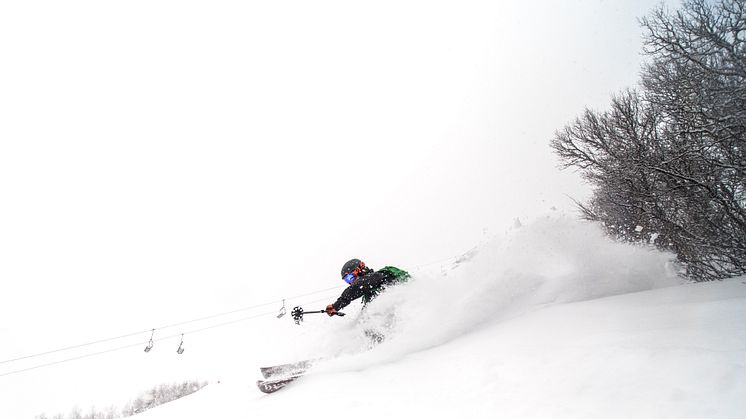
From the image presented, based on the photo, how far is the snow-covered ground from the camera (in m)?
2.31

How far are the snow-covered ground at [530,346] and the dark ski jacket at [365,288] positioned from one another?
0.29m

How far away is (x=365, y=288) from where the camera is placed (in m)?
6.68

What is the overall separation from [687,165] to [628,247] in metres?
4.43

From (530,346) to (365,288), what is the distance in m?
3.60

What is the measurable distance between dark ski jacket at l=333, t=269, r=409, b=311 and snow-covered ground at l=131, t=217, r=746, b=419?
287 millimetres

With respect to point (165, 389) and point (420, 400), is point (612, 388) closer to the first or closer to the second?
point (420, 400)

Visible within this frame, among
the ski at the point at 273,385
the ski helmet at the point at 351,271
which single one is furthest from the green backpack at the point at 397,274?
the ski at the point at 273,385

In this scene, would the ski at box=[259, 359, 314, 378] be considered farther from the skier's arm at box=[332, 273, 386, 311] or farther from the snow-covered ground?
the skier's arm at box=[332, 273, 386, 311]

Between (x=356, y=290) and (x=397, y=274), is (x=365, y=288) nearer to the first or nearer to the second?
(x=356, y=290)

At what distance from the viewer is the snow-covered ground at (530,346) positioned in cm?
231

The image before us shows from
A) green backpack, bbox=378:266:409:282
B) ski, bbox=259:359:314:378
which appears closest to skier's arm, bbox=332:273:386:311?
green backpack, bbox=378:266:409:282

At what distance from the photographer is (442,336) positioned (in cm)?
529

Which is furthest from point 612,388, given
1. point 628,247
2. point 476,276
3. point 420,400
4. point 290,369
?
point 628,247

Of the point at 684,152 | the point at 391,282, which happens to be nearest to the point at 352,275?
the point at 391,282
